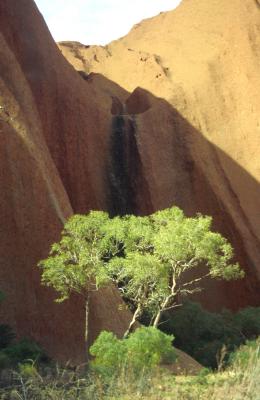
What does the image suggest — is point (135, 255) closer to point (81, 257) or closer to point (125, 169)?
point (81, 257)

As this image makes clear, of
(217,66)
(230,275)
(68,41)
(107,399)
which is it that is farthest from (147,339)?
(68,41)

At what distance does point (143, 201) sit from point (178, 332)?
10570 millimetres

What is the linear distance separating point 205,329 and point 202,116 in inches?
632

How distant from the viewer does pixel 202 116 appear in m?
34.9

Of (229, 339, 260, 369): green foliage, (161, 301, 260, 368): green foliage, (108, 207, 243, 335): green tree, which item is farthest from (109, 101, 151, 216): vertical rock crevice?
(229, 339, 260, 369): green foliage

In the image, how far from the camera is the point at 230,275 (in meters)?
16.0

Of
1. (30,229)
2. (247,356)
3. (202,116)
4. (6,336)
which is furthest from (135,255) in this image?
(202,116)

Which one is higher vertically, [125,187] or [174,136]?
[174,136]

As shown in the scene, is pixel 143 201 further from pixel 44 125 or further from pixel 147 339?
pixel 147 339

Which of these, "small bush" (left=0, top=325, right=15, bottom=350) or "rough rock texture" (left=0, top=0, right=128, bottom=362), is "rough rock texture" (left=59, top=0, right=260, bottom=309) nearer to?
"rough rock texture" (left=0, top=0, right=128, bottom=362)

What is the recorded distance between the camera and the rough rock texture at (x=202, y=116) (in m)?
31.4

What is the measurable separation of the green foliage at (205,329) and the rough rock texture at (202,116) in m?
5.98

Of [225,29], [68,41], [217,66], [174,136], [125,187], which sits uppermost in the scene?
[68,41]

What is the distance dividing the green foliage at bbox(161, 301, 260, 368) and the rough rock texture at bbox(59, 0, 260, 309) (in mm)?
5983
